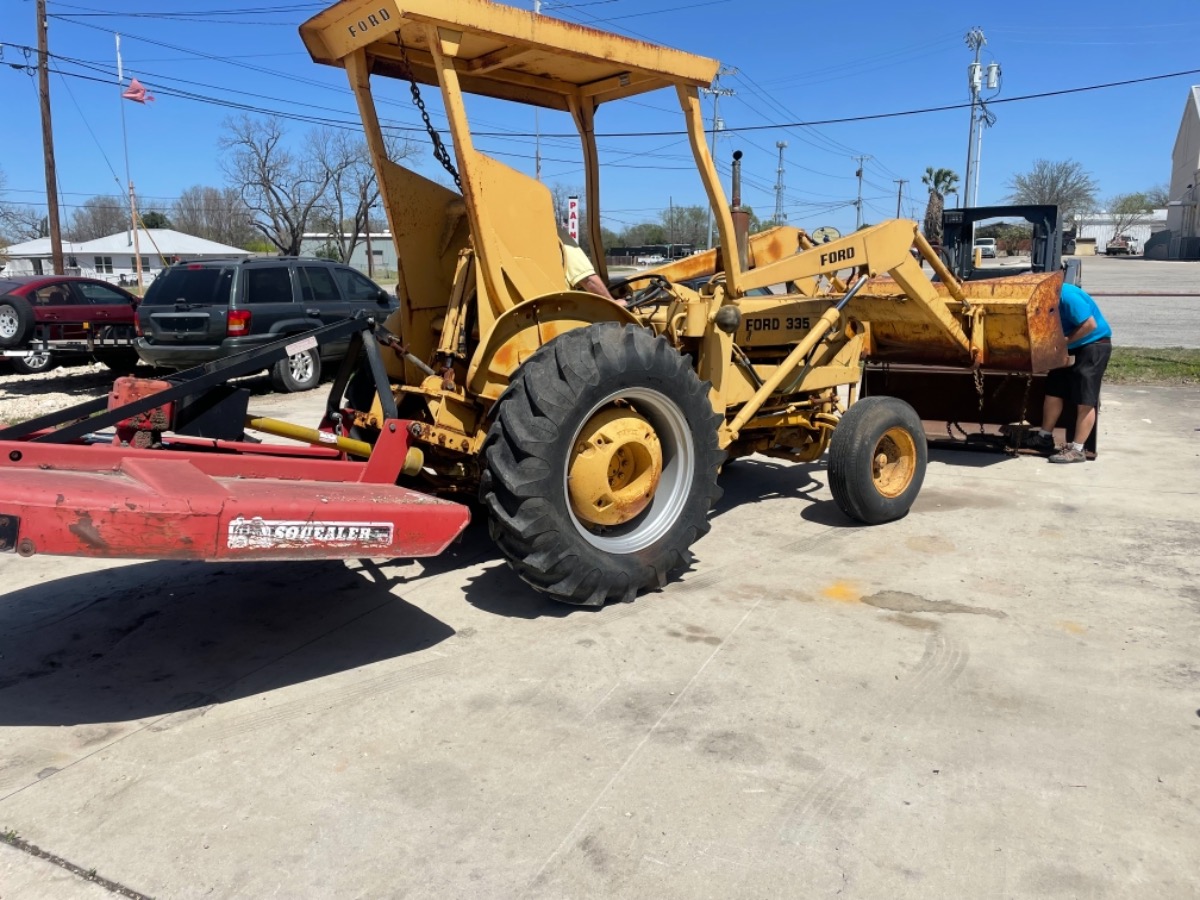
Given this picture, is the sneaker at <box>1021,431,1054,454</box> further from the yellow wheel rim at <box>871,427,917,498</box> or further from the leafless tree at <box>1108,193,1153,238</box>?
the leafless tree at <box>1108,193,1153,238</box>

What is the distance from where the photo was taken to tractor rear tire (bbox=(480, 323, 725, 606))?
13.3 ft

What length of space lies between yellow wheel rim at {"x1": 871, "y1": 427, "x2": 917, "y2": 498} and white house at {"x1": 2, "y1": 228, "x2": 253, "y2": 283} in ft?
215

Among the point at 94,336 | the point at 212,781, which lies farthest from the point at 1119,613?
the point at 94,336

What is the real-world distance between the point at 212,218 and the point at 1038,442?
89.9 metres

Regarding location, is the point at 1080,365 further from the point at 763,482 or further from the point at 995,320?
the point at 763,482

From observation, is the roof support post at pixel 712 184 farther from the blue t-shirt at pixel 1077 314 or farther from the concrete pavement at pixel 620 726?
the blue t-shirt at pixel 1077 314

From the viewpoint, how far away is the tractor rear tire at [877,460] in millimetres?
5703

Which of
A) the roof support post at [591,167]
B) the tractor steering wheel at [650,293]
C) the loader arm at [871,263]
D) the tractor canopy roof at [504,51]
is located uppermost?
the tractor canopy roof at [504,51]

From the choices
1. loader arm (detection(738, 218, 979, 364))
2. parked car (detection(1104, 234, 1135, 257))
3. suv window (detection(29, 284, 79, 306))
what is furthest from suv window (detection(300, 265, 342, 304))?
parked car (detection(1104, 234, 1135, 257))

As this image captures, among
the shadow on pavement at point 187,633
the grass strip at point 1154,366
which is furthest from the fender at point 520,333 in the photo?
the grass strip at point 1154,366

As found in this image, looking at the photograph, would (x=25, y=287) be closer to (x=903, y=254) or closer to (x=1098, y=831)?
(x=903, y=254)

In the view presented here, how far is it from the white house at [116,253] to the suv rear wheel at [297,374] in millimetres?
57061

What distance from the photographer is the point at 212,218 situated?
86.1 metres

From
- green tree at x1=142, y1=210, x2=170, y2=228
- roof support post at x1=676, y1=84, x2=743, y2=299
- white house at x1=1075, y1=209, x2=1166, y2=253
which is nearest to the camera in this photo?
roof support post at x1=676, y1=84, x2=743, y2=299
